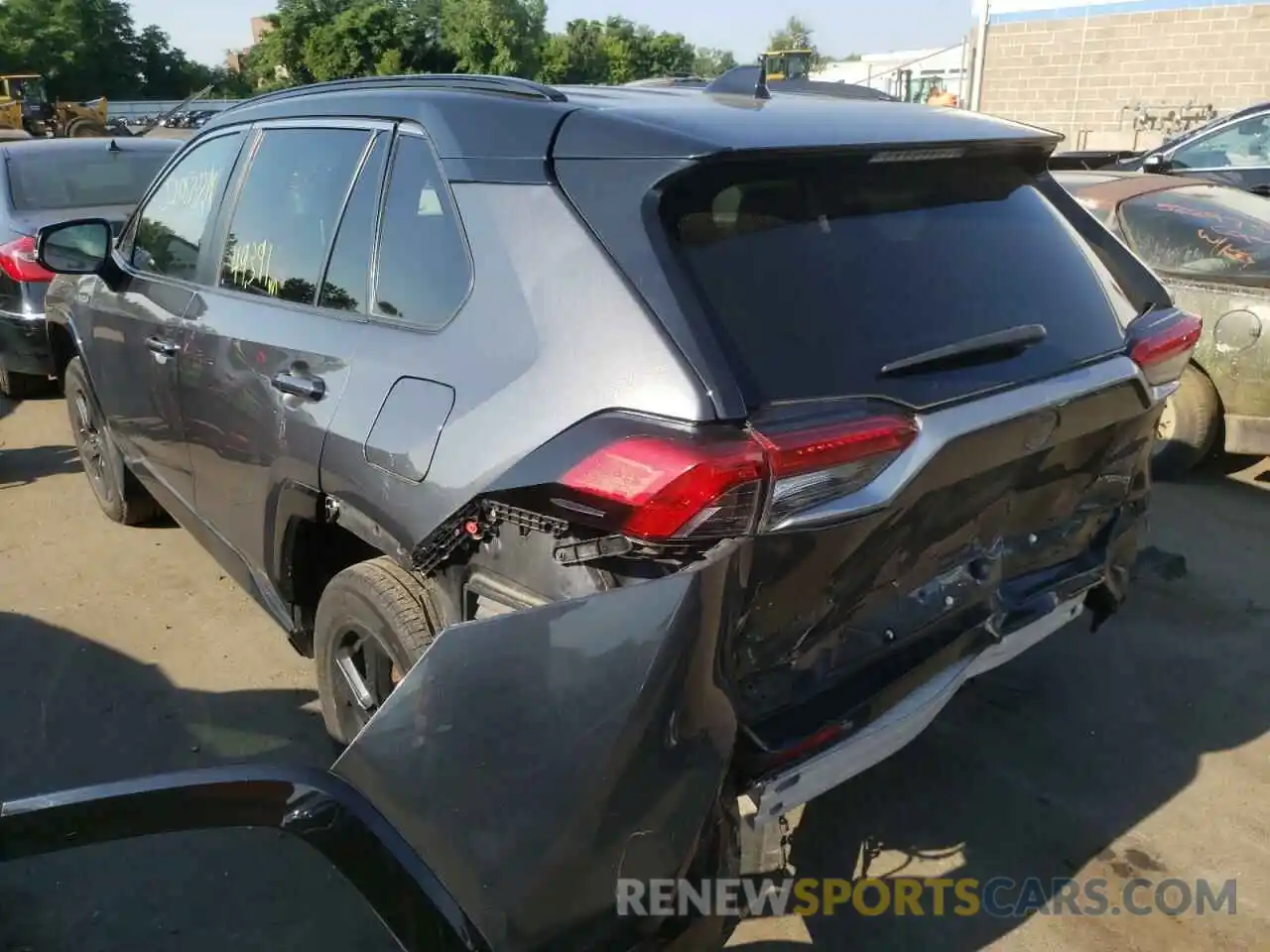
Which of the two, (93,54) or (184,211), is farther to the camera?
(93,54)

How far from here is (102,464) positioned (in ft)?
16.3

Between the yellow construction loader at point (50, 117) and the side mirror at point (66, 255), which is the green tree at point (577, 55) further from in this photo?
the side mirror at point (66, 255)

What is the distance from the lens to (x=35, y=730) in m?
3.32

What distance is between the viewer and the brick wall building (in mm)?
17234

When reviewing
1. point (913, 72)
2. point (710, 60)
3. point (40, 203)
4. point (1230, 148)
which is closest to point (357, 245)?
point (40, 203)

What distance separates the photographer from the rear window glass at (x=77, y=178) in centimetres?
681

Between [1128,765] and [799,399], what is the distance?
198 centimetres

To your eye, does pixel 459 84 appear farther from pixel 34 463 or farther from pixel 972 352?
pixel 34 463

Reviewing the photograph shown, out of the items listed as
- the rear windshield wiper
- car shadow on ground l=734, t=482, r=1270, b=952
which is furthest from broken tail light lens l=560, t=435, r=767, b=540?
car shadow on ground l=734, t=482, r=1270, b=952

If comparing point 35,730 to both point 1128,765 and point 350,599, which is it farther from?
point 1128,765

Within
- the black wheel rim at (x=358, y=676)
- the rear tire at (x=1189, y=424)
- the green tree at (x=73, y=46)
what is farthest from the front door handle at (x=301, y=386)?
the green tree at (x=73, y=46)

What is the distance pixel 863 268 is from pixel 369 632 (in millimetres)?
1461

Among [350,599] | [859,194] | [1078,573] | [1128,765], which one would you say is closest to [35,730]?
[350,599]

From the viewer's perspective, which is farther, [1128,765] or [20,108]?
[20,108]
